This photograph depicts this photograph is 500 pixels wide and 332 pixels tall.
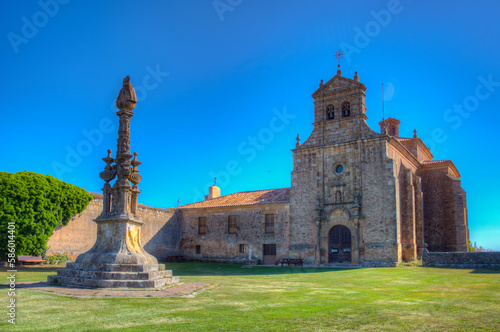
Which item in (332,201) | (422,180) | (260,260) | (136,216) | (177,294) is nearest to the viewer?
(177,294)

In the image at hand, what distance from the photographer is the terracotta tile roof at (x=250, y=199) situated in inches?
1084

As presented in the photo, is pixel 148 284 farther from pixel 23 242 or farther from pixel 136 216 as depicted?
pixel 23 242

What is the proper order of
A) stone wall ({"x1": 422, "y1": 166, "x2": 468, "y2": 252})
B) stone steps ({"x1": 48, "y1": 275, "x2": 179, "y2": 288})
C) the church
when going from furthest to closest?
stone wall ({"x1": 422, "y1": 166, "x2": 468, "y2": 252}) < the church < stone steps ({"x1": 48, "y1": 275, "x2": 179, "y2": 288})

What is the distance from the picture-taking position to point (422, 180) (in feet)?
93.4

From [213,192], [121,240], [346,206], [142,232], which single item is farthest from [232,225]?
[121,240]

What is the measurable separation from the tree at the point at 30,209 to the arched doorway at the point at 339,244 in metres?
14.8

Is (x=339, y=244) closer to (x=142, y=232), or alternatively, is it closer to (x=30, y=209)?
(x=142, y=232)

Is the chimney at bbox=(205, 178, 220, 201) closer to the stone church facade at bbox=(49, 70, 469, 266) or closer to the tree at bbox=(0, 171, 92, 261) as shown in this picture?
the stone church facade at bbox=(49, 70, 469, 266)

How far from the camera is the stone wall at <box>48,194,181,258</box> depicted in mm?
20859

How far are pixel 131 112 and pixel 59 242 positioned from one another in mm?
12169

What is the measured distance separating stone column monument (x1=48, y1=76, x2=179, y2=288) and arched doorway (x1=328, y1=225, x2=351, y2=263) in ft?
50.8

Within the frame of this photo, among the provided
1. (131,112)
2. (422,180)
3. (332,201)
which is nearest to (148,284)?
(131,112)

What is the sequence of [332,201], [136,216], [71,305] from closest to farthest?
1. [71,305]
2. [136,216]
3. [332,201]

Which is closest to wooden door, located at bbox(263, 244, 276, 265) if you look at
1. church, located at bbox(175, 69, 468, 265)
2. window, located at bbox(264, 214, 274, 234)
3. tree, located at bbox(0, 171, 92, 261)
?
church, located at bbox(175, 69, 468, 265)
